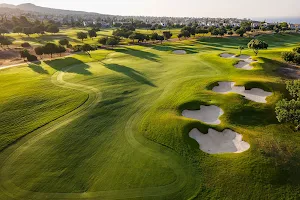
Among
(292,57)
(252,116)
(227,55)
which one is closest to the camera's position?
(252,116)

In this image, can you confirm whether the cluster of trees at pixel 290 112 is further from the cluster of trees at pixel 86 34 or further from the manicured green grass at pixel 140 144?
the cluster of trees at pixel 86 34

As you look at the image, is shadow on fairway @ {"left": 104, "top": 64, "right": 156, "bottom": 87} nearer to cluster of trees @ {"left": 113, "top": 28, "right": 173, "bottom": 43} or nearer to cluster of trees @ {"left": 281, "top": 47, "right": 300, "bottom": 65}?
cluster of trees @ {"left": 281, "top": 47, "right": 300, "bottom": 65}

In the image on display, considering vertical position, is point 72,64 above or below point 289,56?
below

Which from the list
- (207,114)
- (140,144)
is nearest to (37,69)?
(140,144)

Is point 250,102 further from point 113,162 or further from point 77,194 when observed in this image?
point 77,194

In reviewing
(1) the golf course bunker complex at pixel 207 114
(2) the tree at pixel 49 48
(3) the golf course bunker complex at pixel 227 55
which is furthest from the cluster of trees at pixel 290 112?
(2) the tree at pixel 49 48

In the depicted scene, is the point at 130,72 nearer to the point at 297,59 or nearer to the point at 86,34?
the point at 297,59

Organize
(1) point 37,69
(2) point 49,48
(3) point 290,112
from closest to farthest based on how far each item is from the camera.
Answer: (3) point 290,112, (1) point 37,69, (2) point 49,48
